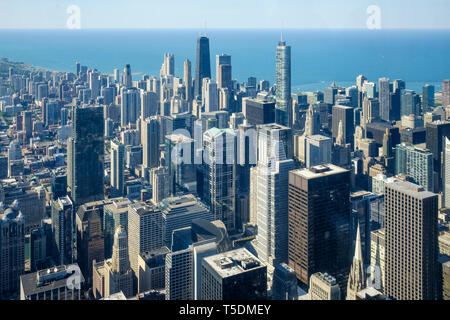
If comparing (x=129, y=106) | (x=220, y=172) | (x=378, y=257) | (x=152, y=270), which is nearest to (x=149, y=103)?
(x=129, y=106)

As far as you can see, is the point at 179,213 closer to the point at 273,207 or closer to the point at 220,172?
the point at 273,207

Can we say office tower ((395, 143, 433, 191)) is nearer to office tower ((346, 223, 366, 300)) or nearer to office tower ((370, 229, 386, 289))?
office tower ((370, 229, 386, 289))

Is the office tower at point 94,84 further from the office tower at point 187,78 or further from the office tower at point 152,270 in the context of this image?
the office tower at point 152,270

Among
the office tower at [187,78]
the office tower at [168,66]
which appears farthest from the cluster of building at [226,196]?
the office tower at [187,78]

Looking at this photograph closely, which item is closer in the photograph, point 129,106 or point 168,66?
point 129,106
